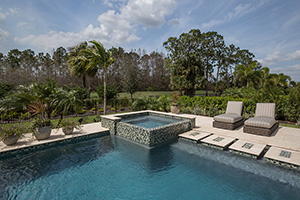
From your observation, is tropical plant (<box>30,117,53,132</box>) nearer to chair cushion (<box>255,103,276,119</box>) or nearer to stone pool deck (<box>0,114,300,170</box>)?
stone pool deck (<box>0,114,300,170</box>)

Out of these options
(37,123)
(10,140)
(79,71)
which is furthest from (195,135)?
(79,71)

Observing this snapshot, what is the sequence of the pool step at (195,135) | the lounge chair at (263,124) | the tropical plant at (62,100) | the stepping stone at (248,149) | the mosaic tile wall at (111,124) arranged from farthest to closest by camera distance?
the tropical plant at (62,100)
the mosaic tile wall at (111,124)
the lounge chair at (263,124)
the pool step at (195,135)
the stepping stone at (248,149)

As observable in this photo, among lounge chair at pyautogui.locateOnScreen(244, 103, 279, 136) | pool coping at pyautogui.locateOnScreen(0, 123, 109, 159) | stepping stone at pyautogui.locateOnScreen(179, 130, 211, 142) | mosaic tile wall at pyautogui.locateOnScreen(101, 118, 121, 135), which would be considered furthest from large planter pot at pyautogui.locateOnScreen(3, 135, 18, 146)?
lounge chair at pyautogui.locateOnScreen(244, 103, 279, 136)

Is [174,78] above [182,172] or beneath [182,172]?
above

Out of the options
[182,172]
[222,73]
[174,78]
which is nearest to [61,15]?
[182,172]

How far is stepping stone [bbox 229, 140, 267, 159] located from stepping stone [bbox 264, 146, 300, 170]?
25cm

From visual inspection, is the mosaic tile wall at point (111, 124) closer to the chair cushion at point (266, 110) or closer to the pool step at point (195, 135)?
the pool step at point (195, 135)

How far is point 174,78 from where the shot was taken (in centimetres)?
2094

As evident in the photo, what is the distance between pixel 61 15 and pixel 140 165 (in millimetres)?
10000

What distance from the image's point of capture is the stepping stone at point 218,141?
502 cm

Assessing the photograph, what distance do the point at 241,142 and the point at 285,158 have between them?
129cm

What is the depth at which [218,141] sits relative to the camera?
210 inches

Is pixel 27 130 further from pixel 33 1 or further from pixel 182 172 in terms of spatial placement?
pixel 33 1

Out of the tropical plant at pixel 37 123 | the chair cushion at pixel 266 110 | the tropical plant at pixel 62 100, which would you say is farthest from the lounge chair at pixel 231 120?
the tropical plant at pixel 37 123
